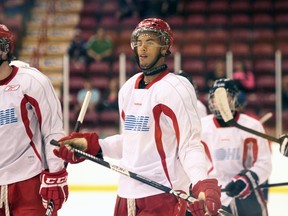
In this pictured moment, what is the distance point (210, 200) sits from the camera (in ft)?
7.51

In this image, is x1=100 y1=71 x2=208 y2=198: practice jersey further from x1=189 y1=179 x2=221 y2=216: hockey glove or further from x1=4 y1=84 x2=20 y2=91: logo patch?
x1=4 y1=84 x2=20 y2=91: logo patch

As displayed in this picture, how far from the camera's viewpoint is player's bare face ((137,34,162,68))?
273 cm

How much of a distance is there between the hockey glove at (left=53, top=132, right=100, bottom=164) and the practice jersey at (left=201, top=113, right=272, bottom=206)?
1266 millimetres

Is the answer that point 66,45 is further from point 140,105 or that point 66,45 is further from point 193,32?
point 140,105

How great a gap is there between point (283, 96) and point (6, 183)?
249 inches

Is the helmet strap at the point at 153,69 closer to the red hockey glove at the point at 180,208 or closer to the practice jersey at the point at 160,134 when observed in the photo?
the practice jersey at the point at 160,134

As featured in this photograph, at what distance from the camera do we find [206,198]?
90.6 inches

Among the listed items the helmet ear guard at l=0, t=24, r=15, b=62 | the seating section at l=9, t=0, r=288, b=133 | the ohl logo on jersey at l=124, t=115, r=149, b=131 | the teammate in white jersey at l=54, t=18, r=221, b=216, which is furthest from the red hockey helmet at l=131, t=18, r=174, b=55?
the seating section at l=9, t=0, r=288, b=133

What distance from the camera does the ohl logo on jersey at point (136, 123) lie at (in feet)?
8.71

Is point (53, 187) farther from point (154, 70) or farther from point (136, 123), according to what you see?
point (154, 70)

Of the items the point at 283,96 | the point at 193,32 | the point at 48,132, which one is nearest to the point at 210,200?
the point at 48,132

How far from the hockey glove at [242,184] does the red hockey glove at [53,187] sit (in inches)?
47.1

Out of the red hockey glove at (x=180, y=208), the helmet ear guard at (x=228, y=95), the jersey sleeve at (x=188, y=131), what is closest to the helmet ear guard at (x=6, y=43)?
the jersey sleeve at (x=188, y=131)

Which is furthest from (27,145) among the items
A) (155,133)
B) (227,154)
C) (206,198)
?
(227,154)
